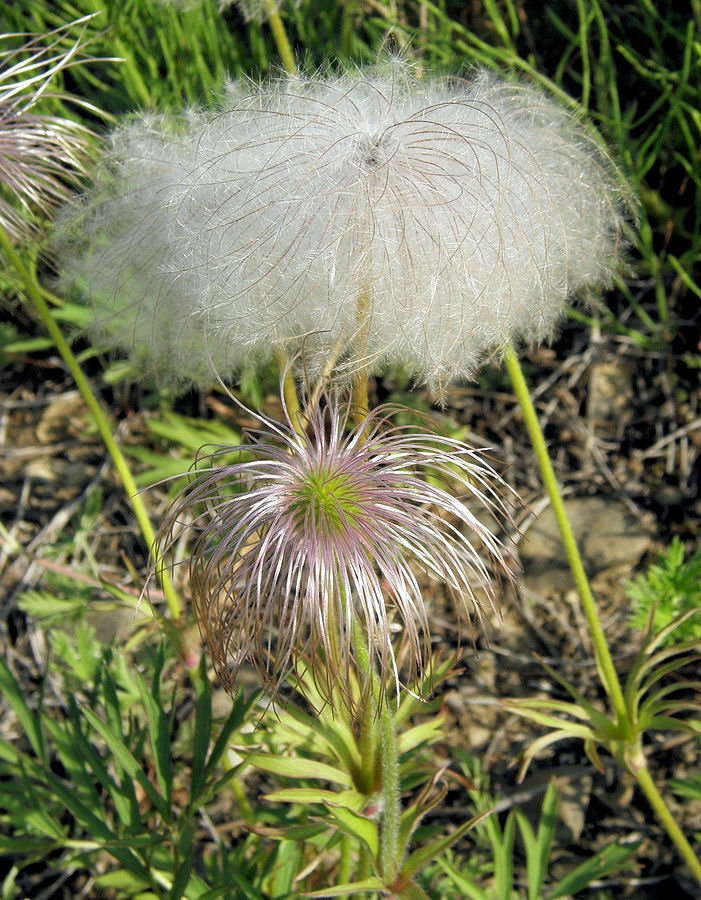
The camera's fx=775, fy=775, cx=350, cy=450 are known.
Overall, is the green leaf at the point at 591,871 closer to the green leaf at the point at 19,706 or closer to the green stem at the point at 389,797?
the green stem at the point at 389,797

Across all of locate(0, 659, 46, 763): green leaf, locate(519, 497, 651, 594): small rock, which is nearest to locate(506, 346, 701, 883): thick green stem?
locate(519, 497, 651, 594): small rock

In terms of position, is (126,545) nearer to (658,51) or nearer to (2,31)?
(2,31)

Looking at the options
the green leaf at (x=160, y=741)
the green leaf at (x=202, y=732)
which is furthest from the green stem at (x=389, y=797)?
the green leaf at (x=160, y=741)

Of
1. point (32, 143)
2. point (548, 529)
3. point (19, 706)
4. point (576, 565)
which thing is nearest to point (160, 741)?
point (19, 706)

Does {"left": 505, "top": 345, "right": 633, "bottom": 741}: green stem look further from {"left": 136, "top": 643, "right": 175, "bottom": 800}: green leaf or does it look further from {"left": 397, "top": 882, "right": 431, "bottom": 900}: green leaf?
{"left": 136, "top": 643, "right": 175, "bottom": 800}: green leaf

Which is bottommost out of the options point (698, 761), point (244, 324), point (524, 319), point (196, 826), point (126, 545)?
point (698, 761)

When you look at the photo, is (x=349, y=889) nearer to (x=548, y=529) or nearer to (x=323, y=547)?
(x=323, y=547)

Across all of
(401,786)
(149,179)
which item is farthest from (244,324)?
(401,786)

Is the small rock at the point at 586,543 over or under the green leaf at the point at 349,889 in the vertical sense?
under
